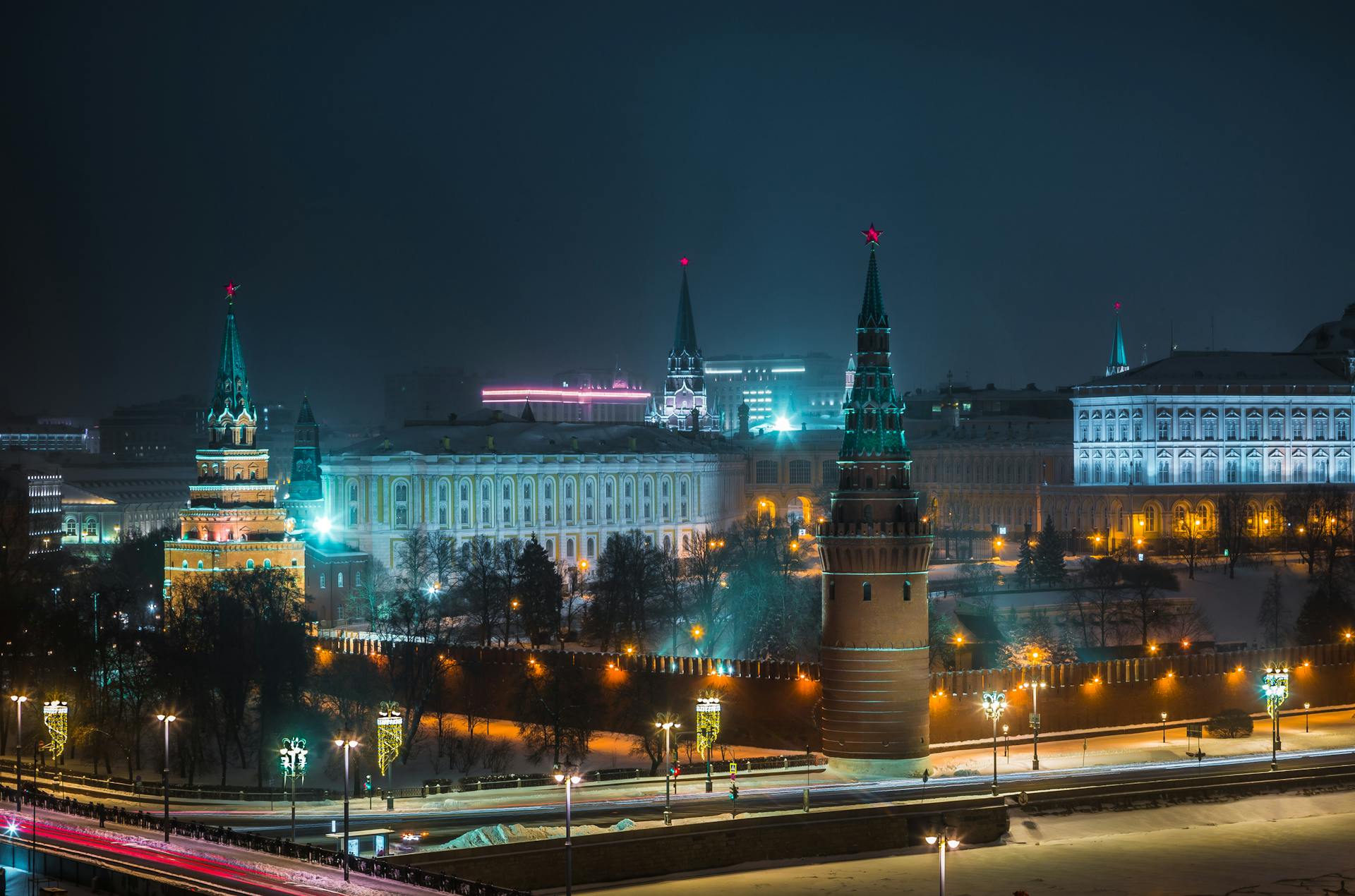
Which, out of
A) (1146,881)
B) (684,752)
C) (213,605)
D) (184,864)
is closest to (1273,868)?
(1146,881)

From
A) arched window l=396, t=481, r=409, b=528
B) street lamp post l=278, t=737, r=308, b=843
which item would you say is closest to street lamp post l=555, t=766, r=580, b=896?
street lamp post l=278, t=737, r=308, b=843

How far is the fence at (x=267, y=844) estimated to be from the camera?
2357 inches

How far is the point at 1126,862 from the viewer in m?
71.0

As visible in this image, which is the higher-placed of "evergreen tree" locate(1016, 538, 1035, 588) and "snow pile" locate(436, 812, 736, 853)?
"evergreen tree" locate(1016, 538, 1035, 588)

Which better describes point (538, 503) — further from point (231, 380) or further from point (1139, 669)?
point (1139, 669)

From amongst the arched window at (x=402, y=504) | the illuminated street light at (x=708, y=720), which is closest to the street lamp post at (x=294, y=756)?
the illuminated street light at (x=708, y=720)

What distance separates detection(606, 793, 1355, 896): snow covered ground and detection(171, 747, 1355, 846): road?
7.61 feet

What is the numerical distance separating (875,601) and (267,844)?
2228 centimetres

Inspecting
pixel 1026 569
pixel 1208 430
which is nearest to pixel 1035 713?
pixel 1026 569

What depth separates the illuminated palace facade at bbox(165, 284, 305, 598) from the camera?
125375mm

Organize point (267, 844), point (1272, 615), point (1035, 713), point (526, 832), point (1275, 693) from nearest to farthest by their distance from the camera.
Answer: point (267, 844)
point (526, 832)
point (1035, 713)
point (1275, 693)
point (1272, 615)

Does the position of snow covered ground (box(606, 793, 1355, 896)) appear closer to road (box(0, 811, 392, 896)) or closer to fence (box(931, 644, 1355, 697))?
road (box(0, 811, 392, 896))

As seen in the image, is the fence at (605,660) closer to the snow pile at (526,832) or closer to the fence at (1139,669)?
the fence at (1139,669)

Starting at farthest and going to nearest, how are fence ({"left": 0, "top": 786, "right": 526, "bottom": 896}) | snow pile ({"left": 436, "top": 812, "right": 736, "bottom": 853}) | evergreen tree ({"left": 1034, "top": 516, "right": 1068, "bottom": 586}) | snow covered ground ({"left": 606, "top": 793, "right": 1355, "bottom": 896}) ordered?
A: 1. evergreen tree ({"left": 1034, "top": 516, "right": 1068, "bottom": 586})
2. snow covered ground ({"left": 606, "top": 793, "right": 1355, "bottom": 896})
3. snow pile ({"left": 436, "top": 812, "right": 736, "bottom": 853})
4. fence ({"left": 0, "top": 786, "right": 526, "bottom": 896})
